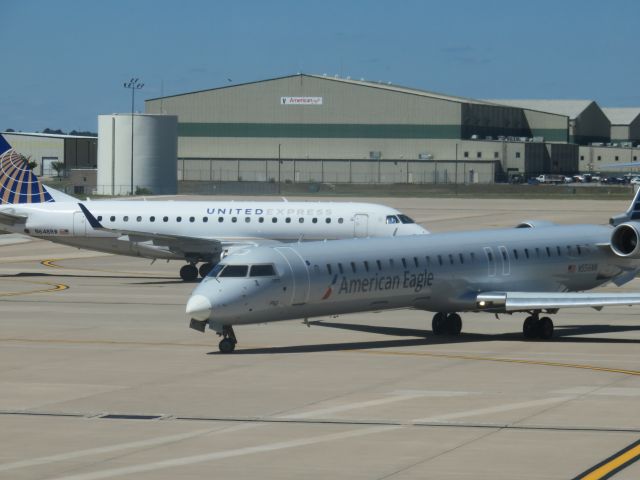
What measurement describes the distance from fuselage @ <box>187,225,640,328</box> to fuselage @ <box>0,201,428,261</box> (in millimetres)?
16113

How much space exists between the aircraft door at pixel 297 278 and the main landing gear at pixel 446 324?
17.9 feet

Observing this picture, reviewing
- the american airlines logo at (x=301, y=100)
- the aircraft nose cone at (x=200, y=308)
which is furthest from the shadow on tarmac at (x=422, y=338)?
the american airlines logo at (x=301, y=100)

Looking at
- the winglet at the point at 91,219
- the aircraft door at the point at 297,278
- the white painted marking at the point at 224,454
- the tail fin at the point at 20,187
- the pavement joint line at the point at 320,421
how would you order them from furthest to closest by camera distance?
the tail fin at the point at 20,187, the winglet at the point at 91,219, the aircraft door at the point at 297,278, the pavement joint line at the point at 320,421, the white painted marking at the point at 224,454

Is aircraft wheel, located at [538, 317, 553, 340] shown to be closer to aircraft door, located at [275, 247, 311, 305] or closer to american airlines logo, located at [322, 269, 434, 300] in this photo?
american airlines logo, located at [322, 269, 434, 300]

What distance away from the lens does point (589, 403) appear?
938 inches

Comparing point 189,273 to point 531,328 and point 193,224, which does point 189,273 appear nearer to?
point 193,224

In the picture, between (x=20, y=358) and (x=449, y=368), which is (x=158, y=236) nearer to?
(x=20, y=358)

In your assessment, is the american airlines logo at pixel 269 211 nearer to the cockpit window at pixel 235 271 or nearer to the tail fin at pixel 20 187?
the tail fin at pixel 20 187

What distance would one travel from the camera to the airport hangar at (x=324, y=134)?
16062 cm

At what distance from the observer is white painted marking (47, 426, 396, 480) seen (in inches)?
701

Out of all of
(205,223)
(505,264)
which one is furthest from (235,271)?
(205,223)

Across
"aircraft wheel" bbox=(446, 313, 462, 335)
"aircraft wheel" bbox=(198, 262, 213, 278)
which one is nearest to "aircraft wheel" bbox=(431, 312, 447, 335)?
"aircraft wheel" bbox=(446, 313, 462, 335)

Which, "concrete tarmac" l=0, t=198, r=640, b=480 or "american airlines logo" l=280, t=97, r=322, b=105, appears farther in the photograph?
"american airlines logo" l=280, t=97, r=322, b=105

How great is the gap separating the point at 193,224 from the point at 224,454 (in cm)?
3632
